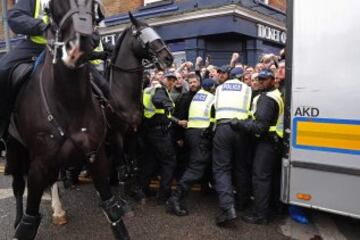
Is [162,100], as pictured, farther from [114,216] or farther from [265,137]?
[114,216]

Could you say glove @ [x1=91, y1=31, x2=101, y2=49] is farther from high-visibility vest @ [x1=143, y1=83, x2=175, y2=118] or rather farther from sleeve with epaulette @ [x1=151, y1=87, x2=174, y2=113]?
high-visibility vest @ [x1=143, y1=83, x2=175, y2=118]

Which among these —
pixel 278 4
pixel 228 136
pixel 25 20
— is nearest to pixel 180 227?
pixel 228 136

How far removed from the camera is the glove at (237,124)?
4648 mm

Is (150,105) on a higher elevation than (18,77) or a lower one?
lower

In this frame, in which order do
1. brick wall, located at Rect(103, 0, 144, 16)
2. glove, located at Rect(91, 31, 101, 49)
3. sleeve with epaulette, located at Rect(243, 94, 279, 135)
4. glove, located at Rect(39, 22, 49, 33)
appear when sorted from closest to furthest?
glove, located at Rect(91, 31, 101, 49) → glove, located at Rect(39, 22, 49, 33) → sleeve with epaulette, located at Rect(243, 94, 279, 135) → brick wall, located at Rect(103, 0, 144, 16)

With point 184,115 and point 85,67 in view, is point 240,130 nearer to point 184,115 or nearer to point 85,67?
point 184,115

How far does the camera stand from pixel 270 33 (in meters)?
13.4

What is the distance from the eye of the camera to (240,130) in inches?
188

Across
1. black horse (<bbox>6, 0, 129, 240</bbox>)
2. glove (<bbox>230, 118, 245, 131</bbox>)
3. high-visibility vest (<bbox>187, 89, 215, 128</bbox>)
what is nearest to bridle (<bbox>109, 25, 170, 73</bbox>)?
high-visibility vest (<bbox>187, 89, 215, 128</bbox>)

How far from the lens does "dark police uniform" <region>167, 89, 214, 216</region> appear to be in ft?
16.7

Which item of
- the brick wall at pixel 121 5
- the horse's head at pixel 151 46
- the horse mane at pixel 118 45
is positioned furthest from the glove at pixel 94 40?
the brick wall at pixel 121 5

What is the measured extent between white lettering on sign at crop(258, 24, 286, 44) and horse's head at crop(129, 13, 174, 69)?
851 cm

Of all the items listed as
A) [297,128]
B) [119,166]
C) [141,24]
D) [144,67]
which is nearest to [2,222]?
[119,166]

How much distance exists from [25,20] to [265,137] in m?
2.97
